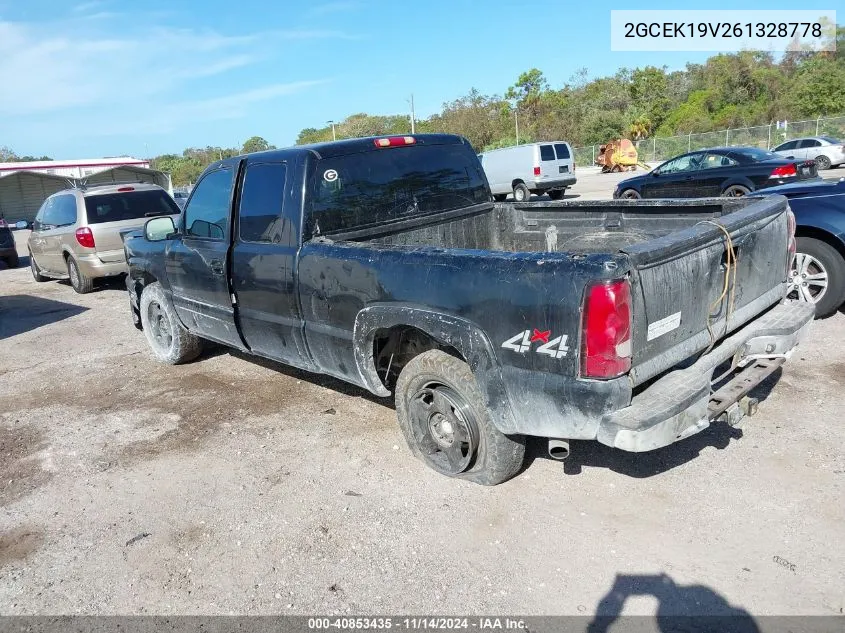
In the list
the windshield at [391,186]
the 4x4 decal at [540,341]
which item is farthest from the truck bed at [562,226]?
the 4x4 decal at [540,341]

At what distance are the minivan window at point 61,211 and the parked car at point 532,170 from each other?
15051 millimetres

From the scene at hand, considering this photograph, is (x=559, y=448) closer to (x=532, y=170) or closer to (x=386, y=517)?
(x=386, y=517)

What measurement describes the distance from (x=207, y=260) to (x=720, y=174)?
1294cm

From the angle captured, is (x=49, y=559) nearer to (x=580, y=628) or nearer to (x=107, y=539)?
(x=107, y=539)

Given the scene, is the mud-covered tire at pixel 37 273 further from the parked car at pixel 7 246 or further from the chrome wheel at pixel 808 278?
the chrome wheel at pixel 808 278

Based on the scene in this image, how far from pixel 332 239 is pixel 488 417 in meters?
1.60

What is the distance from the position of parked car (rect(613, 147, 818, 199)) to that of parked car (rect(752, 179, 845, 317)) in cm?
752

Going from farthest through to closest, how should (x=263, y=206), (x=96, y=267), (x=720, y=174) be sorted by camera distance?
(x=720, y=174) < (x=96, y=267) < (x=263, y=206)

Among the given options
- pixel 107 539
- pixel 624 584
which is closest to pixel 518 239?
pixel 624 584

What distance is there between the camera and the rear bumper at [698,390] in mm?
2930

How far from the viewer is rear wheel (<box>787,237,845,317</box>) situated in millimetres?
5852

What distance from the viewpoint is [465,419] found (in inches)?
143

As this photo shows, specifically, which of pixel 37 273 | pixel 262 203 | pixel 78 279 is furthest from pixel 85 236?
pixel 262 203

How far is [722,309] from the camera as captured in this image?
3.61 m
